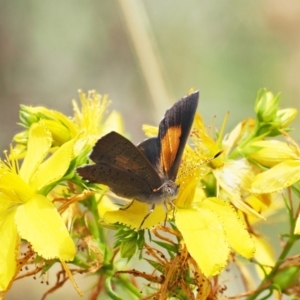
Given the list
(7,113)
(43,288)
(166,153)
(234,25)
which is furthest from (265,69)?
(166,153)

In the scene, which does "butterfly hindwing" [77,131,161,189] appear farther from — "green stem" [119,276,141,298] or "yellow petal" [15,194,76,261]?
"green stem" [119,276,141,298]

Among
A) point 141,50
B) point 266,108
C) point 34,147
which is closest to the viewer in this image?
point 34,147

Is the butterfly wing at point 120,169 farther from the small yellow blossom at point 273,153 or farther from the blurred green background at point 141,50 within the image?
the blurred green background at point 141,50

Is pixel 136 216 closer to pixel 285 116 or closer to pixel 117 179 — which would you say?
pixel 117 179

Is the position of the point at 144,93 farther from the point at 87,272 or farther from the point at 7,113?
the point at 87,272

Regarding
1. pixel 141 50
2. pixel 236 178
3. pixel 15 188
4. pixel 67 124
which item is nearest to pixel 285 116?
pixel 236 178

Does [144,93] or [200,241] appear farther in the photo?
[144,93]
